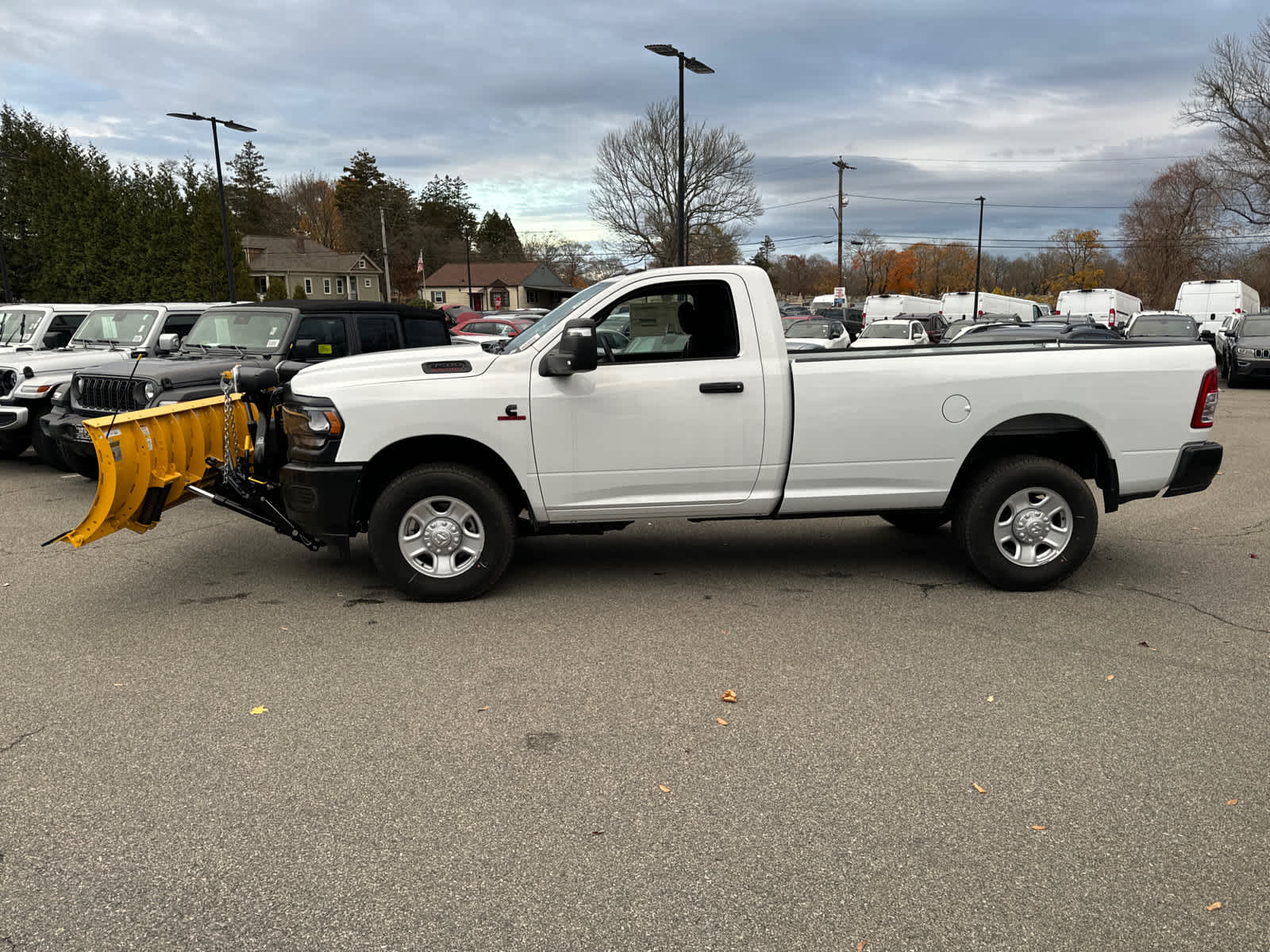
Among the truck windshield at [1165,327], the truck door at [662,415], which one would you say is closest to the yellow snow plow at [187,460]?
the truck door at [662,415]

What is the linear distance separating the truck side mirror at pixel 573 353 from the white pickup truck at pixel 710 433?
32mm

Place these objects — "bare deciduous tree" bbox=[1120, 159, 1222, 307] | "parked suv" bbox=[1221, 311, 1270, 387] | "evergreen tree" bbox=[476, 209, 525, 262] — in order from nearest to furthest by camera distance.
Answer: "parked suv" bbox=[1221, 311, 1270, 387] < "bare deciduous tree" bbox=[1120, 159, 1222, 307] < "evergreen tree" bbox=[476, 209, 525, 262]

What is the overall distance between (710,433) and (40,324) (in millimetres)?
11160

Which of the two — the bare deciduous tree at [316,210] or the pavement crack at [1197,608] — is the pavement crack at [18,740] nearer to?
the pavement crack at [1197,608]

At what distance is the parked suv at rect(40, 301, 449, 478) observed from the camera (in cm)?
859

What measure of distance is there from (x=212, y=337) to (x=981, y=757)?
8494mm

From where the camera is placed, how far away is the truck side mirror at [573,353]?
5402 mm

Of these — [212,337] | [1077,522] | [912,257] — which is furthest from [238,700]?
[912,257]

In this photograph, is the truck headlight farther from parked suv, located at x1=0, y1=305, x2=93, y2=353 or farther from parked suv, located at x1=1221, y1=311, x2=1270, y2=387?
parked suv, located at x1=1221, y1=311, x2=1270, y2=387

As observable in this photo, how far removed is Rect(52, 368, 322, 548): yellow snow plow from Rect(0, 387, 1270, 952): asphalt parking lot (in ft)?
1.87

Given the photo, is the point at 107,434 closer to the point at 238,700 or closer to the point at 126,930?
the point at 238,700

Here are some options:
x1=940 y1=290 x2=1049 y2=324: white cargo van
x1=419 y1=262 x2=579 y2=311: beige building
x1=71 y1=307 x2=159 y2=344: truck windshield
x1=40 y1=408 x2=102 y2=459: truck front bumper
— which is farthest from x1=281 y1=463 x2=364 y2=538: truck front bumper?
x1=419 y1=262 x2=579 y2=311: beige building

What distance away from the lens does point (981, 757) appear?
3785 millimetres

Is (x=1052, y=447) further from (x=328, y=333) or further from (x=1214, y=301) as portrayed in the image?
(x=1214, y=301)
